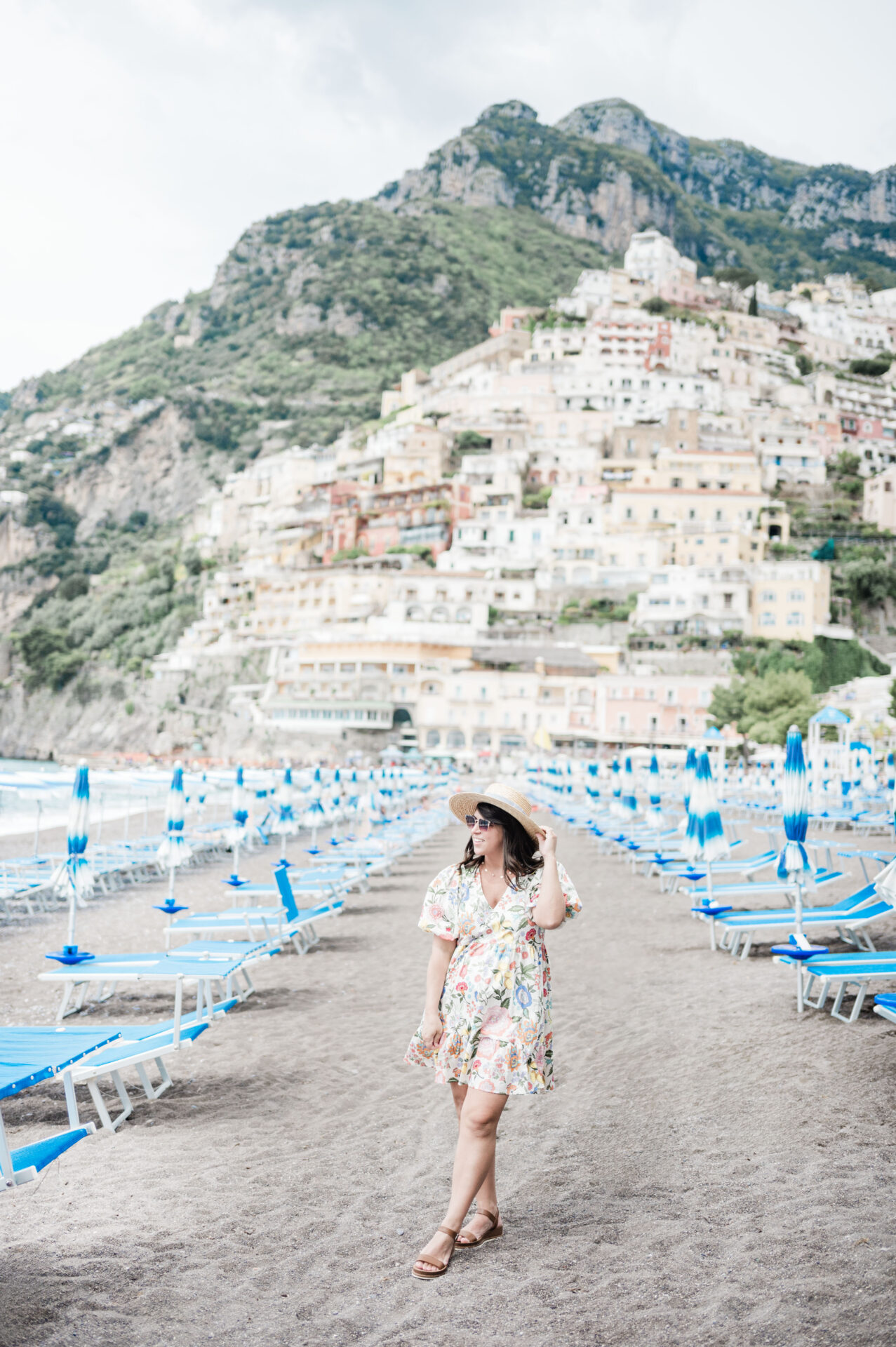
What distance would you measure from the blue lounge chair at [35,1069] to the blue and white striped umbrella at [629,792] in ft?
49.2

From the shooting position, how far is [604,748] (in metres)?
52.6

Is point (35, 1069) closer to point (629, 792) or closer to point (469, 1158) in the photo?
point (469, 1158)

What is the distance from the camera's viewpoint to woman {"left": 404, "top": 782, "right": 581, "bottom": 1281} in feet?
10.6

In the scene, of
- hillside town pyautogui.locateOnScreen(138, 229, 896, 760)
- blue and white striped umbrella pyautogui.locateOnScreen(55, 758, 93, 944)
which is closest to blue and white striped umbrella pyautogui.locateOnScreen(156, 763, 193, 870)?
blue and white striped umbrella pyautogui.locateOnScreen(55, 758, 93, 944)

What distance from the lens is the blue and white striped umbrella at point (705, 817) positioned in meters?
9.65

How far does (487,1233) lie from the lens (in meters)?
3.45

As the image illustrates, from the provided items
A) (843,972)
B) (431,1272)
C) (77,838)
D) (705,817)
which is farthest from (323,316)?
(431,1272)

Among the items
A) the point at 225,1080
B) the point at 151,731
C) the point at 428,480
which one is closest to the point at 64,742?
the point at 151,731

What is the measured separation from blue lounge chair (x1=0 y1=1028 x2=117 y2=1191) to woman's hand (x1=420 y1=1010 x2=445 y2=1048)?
1.28 meters

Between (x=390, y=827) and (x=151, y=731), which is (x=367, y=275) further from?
(x=390, y=827)

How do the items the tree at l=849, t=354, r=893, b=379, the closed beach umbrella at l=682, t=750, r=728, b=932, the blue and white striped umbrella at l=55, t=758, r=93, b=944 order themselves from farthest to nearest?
the tree at l=849, t=354, r=893, b=379 < the closed beach umbrella at l=682, t=750, r=728, b=932 < the blue and white striped umbrella at l=55, t=758, r=93, b=944

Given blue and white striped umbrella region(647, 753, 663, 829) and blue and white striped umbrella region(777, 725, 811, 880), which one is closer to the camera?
blue and white striped umbrella region(777, 725, 811, 880)

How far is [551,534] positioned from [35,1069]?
64.8m

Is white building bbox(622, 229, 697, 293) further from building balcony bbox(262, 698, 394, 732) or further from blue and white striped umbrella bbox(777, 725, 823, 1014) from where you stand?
blue and white striped umbrella bbox(777, 725, 823, 1014)
